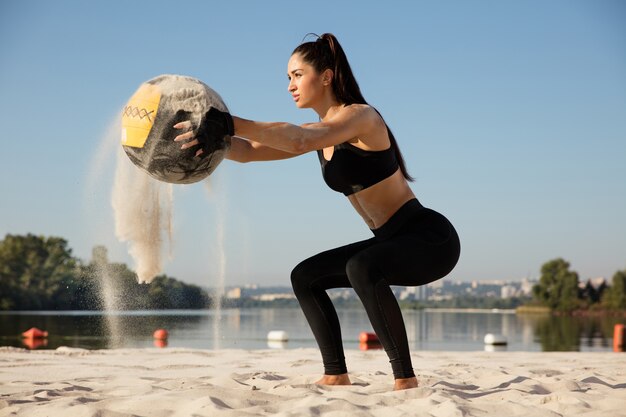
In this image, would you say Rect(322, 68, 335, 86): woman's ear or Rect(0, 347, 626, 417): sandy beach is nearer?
Rect(0, 347, 626, 417): sandy beach

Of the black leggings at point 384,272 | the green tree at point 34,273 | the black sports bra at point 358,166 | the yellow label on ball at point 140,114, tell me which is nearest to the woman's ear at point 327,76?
the black sports bra at point 358,166

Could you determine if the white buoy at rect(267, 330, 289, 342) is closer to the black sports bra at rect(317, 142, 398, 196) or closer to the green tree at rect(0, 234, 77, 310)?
the black sports bra at rect(317, 142, 398, 196)

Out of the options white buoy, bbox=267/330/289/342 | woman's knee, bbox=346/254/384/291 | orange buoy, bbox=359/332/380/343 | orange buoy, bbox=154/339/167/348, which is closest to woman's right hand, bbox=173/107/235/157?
woman's knee, bbox=346/254/384/291

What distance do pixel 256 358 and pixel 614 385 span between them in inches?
145

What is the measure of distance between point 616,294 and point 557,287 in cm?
909

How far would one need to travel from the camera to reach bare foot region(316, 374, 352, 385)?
15.6 feet

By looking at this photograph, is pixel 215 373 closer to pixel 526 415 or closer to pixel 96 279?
pixel 96 279

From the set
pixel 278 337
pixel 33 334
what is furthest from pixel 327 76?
pixel 33 334

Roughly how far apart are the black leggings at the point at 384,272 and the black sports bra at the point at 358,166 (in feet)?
0.88

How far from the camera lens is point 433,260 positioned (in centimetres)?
453

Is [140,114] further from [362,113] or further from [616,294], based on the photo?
[616,294]

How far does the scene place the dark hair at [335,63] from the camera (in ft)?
15.2

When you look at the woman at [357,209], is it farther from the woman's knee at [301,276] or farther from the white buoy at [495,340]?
the white buoy at [495,340]

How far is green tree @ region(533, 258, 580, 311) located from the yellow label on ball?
8866 cm
